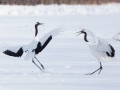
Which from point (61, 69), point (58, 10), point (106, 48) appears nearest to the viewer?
point (106, 48)

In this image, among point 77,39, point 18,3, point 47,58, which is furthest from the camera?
point 18,3

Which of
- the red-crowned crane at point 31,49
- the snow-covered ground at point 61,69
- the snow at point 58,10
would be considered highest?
the red-crowned crane at point 31,49

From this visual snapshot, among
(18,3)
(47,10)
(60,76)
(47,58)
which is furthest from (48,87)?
(18,3)

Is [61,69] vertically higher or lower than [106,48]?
lower

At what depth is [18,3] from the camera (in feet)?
91.9

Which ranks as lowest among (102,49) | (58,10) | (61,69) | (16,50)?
(58,10)

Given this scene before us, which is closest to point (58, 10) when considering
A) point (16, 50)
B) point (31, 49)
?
point (16, 50)

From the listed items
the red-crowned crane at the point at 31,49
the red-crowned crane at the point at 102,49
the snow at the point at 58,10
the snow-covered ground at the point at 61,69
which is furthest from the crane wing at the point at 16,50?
the snow at the point at 58,10

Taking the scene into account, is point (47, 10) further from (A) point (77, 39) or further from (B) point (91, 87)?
(B) point (91, 87)

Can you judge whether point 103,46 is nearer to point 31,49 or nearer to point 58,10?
point 31,49

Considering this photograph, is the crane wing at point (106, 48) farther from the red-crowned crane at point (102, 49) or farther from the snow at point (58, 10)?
the snow at point (58, 10)

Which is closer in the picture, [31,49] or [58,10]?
[31,49]

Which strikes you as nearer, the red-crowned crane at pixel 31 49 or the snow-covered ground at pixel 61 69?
the snow-covered ground at pixel 61 69

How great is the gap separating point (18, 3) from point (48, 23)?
9569mm
